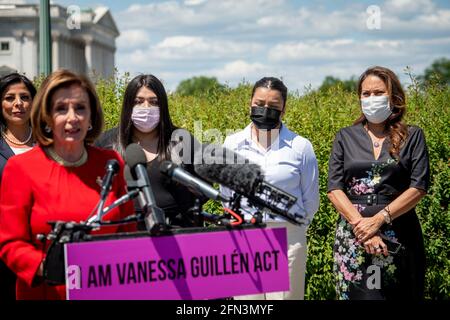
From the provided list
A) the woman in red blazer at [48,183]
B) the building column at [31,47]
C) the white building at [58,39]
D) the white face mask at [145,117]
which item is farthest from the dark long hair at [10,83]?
the building column at [31,47]

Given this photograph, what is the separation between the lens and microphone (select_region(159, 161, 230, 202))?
2943mm

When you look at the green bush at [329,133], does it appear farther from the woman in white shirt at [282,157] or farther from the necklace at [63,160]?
the necklace at [63,160]

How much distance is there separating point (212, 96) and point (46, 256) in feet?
20.7

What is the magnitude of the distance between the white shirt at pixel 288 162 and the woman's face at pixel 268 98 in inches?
9.3

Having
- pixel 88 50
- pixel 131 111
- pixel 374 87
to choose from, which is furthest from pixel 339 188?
pixel 88 50

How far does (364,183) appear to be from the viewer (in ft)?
16.5

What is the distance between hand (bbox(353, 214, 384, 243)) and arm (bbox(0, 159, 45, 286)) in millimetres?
2420

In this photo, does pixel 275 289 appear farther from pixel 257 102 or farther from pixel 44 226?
pixel 257 102

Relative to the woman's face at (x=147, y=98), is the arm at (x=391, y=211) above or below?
below

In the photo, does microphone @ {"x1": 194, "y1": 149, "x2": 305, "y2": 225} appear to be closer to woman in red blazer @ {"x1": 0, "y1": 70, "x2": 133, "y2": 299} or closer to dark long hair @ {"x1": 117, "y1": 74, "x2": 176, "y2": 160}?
woman in red blazer @ {"x1": 0, "y1": 70, "x2": 133, "y2": 299}

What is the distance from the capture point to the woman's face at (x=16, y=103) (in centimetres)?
499

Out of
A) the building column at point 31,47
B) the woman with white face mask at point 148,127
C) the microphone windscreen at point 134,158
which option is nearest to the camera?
the microphone windscreen at point 134,158
